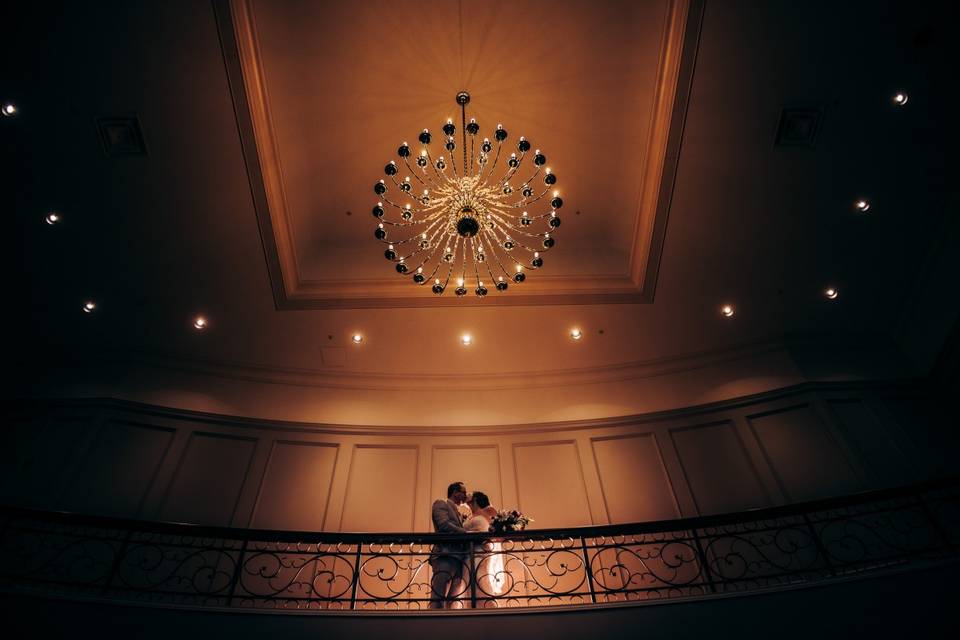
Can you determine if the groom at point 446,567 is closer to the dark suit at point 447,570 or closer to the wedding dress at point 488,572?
the dark suit at point 447,570

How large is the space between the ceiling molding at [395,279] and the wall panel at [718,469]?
2.19 meters

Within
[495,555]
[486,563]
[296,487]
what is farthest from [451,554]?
[296,487]

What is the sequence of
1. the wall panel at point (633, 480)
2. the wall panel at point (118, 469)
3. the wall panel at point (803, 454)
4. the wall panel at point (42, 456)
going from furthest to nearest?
the wall panel at point (633, 480) → the wall panel at point (803, 454) → the wall panel at point (118, 469) → the wall panel at point (42, 456)

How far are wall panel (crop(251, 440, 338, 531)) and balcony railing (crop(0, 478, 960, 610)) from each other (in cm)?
44

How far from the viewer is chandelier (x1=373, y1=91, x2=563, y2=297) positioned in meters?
5.47

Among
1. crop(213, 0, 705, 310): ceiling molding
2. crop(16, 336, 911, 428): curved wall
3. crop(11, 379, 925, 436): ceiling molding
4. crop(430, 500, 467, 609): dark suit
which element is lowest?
crop(430, 500, 467, 609): dark suit

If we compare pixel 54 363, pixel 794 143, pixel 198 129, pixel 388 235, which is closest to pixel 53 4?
pixel 198 129

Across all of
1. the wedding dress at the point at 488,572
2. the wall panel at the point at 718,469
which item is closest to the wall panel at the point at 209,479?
the wedding dress at the point at 488,572

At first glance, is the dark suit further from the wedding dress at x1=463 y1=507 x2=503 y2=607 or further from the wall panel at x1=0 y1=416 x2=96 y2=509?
the wall panel at x1=0 y1=416 x2=96 y2=509

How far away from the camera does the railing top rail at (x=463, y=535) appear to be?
15.3 feet

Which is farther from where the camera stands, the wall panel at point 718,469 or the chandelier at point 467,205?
the wall panel at point 718,469

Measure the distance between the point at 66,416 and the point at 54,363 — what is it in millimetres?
1078

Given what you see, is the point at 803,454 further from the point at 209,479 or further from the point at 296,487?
the point at 209,479

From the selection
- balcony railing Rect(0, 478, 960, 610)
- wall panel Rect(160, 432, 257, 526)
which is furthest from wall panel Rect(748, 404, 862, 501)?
wall panel Rect(160, 432, 257, 526)
